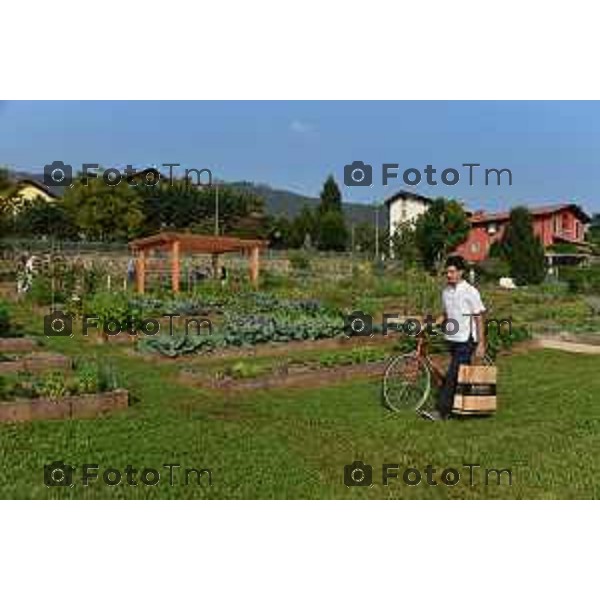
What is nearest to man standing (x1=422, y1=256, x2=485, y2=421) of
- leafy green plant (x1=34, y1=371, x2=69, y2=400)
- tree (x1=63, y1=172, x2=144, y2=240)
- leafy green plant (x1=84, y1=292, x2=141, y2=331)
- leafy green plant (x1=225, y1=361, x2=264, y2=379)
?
leafy green plant (x1=225, y1=361, x2=264, y2=379)

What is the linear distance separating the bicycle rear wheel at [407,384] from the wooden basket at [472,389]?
0.59 metres

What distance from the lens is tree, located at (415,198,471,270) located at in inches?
1802

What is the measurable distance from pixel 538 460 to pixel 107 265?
2621cm

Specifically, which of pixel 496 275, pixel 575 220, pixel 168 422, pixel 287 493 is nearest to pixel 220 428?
pixel 168 422

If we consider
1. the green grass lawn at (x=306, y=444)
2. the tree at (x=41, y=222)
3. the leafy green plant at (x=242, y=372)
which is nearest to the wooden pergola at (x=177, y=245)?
the leafy green plant at (x=242, y=372)

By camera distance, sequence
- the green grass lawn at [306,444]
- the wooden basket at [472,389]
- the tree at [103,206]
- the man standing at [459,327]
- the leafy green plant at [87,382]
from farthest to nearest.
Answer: the tree at [103,206] → the leafy green plant at [87,382] → the man standing at [459,327] → the wooden basket at [472,389] → the green grass lawn at [306,444]

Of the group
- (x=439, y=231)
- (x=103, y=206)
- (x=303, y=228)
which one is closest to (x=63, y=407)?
(x=103, y=206)

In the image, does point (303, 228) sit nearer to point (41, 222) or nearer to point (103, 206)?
point (41, 222)

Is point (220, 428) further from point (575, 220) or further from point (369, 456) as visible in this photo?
point (575, 220)

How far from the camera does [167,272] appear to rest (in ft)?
103

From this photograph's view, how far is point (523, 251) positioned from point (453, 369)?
34.4 meters

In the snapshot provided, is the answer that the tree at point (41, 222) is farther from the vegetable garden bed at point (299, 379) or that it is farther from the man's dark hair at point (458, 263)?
the man's dark hair at point (458, 263)

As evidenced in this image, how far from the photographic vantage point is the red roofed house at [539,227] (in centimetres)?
5716

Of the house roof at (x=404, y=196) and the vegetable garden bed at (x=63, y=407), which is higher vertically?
the house roof at (x=404, y=196)
